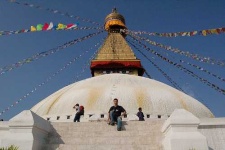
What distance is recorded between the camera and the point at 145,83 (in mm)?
16328

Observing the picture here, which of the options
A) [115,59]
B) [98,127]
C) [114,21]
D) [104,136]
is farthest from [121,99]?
[114,21]

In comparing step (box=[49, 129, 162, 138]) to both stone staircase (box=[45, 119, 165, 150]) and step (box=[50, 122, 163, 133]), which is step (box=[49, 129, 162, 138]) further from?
step (box=[50, 122, 163, 133])

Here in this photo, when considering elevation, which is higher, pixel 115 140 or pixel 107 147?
pixel 115 140

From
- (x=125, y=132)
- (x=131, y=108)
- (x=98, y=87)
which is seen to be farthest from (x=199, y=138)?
(x=98, y=87)

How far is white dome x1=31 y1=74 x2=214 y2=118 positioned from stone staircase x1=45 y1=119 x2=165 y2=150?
5403 millimetres

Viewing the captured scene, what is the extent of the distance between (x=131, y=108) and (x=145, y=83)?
3.01m

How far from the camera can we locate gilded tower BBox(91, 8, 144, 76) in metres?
25.2

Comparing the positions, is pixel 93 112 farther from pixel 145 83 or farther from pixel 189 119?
pixel 189 119

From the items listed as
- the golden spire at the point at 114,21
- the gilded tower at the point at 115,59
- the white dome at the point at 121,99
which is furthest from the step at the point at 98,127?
the golden spire at the point at 114,21

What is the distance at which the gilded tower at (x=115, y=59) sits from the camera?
25.2 meters

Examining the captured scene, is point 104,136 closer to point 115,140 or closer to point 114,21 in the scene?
point 115,140

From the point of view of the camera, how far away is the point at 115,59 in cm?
2567

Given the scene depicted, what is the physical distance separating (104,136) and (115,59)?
18.3 m

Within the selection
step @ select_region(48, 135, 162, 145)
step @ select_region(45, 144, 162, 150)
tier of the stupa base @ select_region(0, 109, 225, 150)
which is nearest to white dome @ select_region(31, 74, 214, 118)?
tier of the stupa base @ select_region(0, 109, 225, 150)
